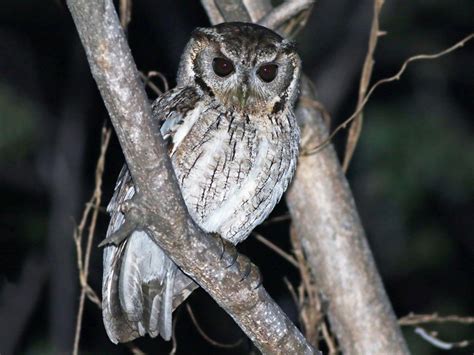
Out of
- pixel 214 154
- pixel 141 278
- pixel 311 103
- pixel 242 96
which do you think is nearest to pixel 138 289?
pixel 141 278

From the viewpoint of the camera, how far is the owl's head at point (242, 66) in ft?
11.1

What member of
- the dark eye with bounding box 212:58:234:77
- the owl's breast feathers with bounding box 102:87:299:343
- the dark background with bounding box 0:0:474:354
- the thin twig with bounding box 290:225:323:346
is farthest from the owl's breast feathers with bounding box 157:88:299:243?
the dark background with bounding box 0:0:474:354

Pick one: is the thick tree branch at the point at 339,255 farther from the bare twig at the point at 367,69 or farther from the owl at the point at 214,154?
the owl at the point at 214,154

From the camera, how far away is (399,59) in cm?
655

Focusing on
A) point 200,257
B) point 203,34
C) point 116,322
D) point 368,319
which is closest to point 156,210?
point 200,257

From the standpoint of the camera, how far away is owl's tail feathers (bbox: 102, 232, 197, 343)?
3.30 meters

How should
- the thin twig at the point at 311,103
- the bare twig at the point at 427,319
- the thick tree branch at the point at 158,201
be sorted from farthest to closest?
1. the thin twig at the point at 311,103
2. the bare twig at the point at 427,319
3. the thick tree branch at the point at 158,201

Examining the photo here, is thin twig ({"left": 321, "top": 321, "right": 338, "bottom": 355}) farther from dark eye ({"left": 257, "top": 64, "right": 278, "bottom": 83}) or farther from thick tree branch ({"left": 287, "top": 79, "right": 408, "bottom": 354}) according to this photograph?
dark eye ({"left": 257, "top": 64, "right": 278, "bottom": 83})

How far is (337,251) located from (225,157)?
2.34 feet

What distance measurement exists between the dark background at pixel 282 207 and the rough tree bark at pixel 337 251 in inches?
72.6

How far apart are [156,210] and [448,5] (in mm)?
4246

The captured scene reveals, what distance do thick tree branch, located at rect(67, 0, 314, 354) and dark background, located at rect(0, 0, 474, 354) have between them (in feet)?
8.49

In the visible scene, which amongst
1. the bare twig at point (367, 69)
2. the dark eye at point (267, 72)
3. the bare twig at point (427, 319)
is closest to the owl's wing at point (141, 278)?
the dark eye at point (267, 72)

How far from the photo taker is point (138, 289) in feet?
11.1
